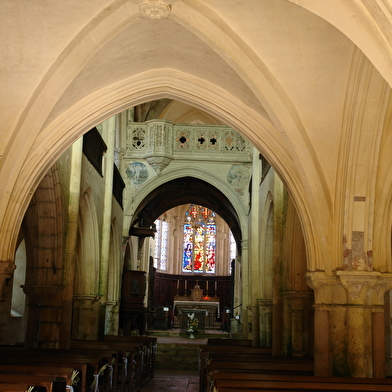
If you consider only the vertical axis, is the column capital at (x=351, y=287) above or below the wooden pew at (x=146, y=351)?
above

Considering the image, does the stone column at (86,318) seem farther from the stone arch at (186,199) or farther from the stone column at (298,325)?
the stone arch at (186,199)

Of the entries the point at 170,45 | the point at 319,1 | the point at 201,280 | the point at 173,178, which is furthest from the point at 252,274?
the point at 201,280

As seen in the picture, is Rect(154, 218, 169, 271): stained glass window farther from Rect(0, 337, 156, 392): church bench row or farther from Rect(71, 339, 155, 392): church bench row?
Rect(0, 337, 156, 392): church bench row

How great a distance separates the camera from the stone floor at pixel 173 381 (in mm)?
11594

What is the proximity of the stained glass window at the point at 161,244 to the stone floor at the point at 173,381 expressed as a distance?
13.4m

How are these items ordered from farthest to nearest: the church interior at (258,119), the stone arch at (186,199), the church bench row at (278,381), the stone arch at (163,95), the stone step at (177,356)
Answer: the stone arch at (186,199)
the stone step at (177,356)
the stone arch at (163,95)
the church interior at (258,119)
the church bench row at (278,381)

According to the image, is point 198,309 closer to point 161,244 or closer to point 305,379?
point 161,244

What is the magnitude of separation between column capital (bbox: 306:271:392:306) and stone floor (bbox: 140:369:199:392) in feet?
16.5

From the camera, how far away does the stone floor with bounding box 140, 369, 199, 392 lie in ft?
38.0

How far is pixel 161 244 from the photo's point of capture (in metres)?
29.3

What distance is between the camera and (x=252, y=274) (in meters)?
15.4

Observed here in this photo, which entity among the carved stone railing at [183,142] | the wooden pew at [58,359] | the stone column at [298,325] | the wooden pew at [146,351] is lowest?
the wooden pew at [146,351]

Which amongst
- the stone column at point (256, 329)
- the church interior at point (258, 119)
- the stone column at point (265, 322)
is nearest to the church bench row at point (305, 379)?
the church interior at point (258, 119)

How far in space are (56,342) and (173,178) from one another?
9.66 m
